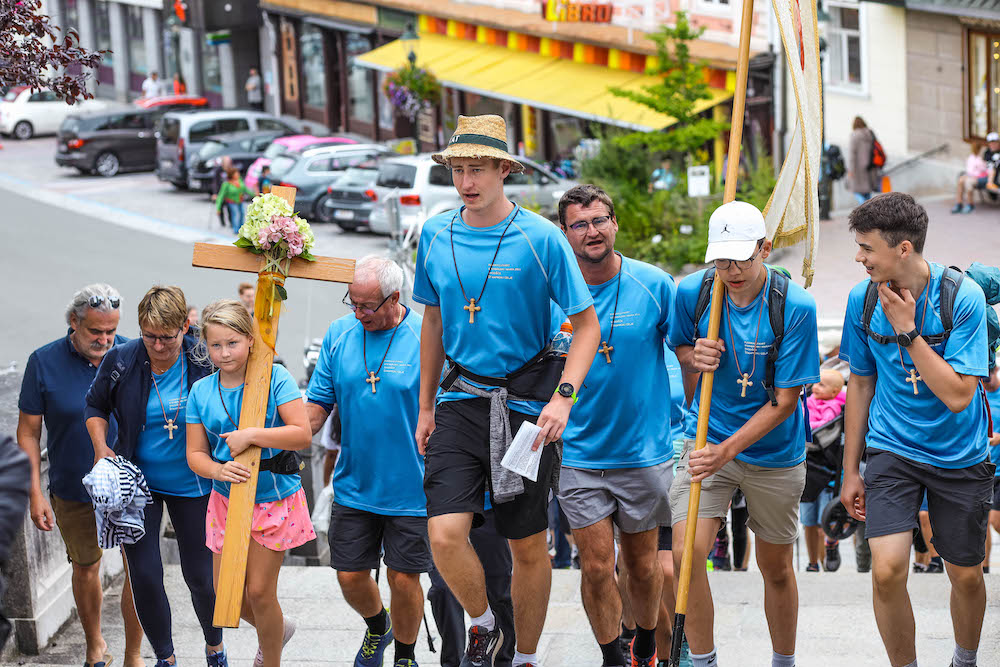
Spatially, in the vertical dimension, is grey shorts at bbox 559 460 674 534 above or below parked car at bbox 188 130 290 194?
below

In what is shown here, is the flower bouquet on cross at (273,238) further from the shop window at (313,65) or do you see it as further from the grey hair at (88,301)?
the shop window at (313,65)

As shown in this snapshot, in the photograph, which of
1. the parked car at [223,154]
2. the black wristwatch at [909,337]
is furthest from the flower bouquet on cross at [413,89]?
the black wristwatch at [909,337]

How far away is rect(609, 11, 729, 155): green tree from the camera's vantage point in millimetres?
21234

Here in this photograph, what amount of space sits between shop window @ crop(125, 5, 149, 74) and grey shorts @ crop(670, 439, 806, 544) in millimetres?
44062

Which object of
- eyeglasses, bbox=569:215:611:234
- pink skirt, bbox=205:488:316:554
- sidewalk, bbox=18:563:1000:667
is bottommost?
sidewalk, bbox=18:563:1000:667

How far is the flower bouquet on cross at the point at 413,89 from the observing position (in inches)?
1265

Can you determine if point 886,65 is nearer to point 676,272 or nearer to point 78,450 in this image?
point 676,272

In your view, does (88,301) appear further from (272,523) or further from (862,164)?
(862,164)

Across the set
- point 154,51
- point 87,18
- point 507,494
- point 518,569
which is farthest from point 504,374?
point 87,18

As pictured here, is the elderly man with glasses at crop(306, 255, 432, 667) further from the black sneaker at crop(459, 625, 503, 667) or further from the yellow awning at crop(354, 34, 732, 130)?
the yellow awning at crop(354, 34, 732, 130)

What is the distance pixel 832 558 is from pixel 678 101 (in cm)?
1283

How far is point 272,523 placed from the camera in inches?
247

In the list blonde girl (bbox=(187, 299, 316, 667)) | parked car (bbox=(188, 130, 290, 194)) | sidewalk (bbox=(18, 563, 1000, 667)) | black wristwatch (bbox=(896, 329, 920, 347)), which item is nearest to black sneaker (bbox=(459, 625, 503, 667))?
blonde girl (bbox=(187, 299, 316, 667))

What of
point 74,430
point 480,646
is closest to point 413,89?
point 74,430
